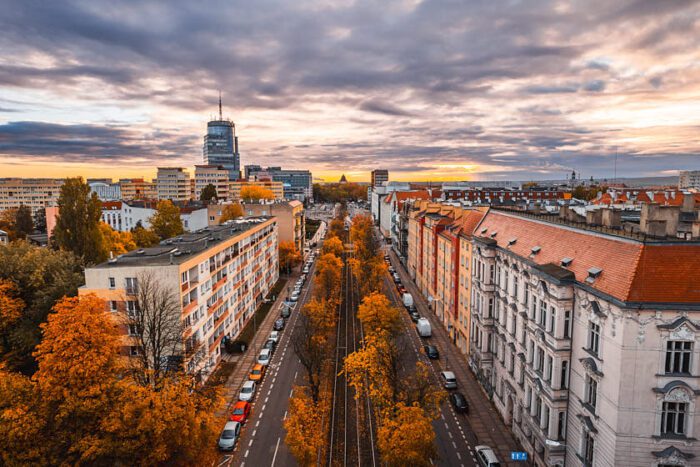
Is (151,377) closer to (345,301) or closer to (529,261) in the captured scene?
(529,261)

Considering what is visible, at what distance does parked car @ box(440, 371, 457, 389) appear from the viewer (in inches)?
2151

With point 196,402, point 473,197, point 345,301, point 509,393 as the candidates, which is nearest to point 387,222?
point 473,197

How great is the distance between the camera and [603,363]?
30625mm

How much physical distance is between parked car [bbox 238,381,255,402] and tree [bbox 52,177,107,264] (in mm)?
43000

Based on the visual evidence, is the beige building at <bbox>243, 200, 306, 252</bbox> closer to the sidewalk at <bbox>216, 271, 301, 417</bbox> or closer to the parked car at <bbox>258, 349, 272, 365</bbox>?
the sidewalk at <bbox>216, 271, 301, 417</bbox>

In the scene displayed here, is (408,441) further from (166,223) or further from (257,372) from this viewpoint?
(166,223)

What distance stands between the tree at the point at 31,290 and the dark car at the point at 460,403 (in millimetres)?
48799

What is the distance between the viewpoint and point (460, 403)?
164 feet

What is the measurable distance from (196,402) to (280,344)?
35358 mm

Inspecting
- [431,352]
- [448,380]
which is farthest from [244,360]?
[448,380]

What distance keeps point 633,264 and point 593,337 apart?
6.20m

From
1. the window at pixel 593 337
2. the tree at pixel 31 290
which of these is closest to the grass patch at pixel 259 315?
the tree at pixel 31 290

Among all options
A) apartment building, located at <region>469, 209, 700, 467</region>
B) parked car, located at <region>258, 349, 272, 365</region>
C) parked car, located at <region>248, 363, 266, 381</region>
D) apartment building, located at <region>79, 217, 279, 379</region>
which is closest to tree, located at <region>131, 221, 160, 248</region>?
apartment building, located at <region>79, 217, 279, 379</region>

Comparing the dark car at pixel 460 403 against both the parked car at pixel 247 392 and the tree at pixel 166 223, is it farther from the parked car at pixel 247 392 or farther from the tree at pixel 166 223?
the tree at pixel 166 223
